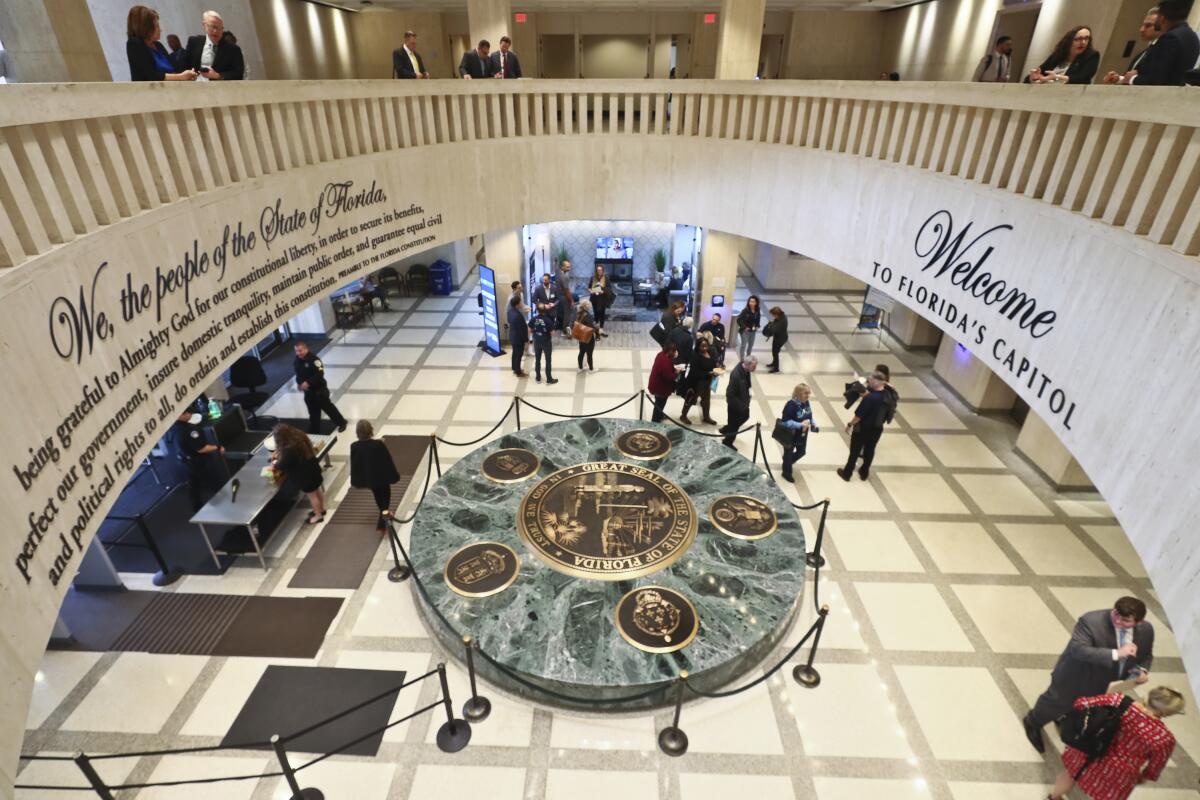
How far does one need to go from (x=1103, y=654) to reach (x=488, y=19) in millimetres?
11052

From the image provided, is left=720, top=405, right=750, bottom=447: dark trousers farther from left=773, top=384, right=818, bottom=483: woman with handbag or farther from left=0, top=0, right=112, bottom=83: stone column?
left=0, top=0, right=112, bottom=83: stone column

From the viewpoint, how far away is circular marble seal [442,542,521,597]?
5656mm

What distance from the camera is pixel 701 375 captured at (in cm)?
897

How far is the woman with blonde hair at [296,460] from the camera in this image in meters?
6.56

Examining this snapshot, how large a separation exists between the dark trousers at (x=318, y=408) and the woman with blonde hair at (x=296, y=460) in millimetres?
1685

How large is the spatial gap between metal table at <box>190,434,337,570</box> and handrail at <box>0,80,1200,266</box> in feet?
11.3

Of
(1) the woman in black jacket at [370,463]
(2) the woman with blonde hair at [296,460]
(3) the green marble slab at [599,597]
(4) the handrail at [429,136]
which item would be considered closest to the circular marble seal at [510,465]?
(3) the green marble slab at [599,597]

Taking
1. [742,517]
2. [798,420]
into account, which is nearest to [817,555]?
[742,517]

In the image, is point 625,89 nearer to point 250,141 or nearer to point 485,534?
point 250,141

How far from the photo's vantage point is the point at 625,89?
9.16 m

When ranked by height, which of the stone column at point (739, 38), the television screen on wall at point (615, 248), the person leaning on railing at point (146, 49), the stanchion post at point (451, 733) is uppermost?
the stone column at point (739, 38)

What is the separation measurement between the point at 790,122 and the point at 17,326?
27.9ft

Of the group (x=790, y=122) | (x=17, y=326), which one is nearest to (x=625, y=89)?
(x=790, y=122)

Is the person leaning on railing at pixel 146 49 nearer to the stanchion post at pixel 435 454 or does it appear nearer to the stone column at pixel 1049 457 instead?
the stanchion post at pixel 435 454
